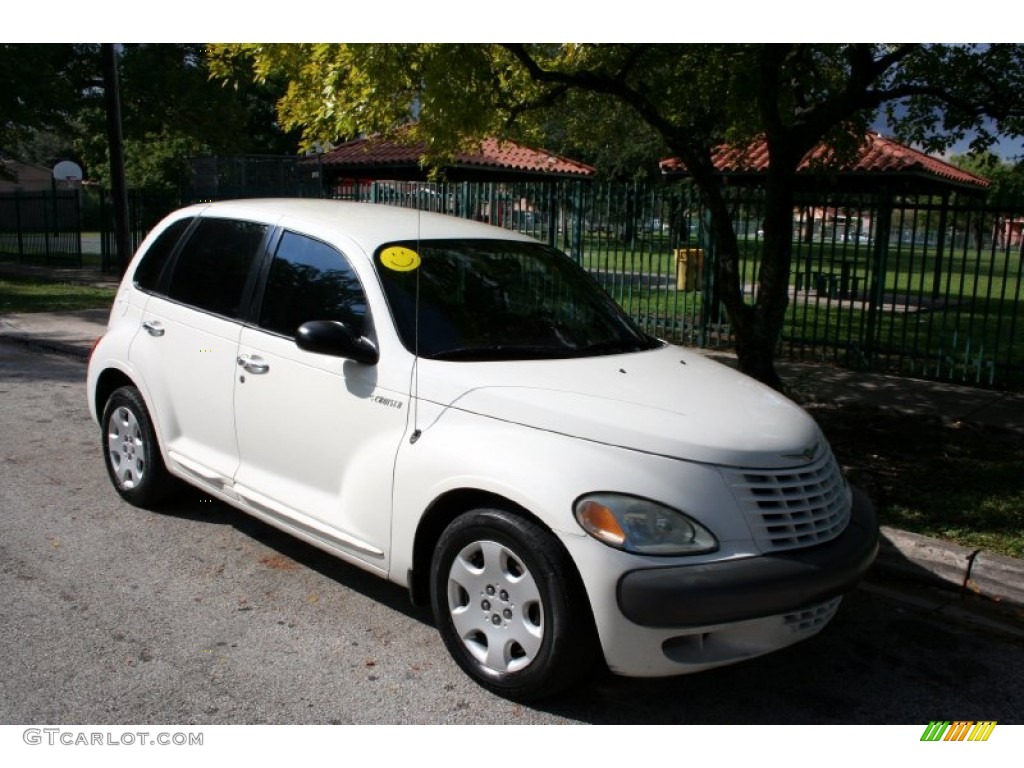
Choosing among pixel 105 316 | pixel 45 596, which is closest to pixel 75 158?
pixel 105 316

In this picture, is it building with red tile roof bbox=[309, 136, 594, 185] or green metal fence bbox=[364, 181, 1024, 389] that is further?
Result: building with red tile roof bbox=[309, 136, 594, 185]

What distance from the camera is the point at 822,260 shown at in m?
11.9

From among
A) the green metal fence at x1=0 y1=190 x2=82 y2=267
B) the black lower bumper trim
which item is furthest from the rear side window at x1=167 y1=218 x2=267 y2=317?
the green metal fence at x1=0 y1=190 x2=82 y2=267

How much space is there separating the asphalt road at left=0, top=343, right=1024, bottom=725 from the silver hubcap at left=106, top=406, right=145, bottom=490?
1.04 feet

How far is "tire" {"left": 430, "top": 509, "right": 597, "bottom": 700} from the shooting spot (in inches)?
131

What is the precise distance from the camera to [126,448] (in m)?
5.56

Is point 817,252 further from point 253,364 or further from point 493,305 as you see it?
point 253,364

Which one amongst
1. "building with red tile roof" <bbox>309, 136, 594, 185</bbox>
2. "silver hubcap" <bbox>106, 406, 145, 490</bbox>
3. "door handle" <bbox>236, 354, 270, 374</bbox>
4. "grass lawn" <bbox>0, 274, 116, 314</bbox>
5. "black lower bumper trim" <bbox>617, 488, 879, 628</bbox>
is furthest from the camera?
"building with red tile roof" <bbox>309, 136, 594, 185</bbox>

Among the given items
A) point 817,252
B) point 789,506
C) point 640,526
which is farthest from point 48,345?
point 789,506

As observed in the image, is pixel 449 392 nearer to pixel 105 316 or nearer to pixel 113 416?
pixel 113 416

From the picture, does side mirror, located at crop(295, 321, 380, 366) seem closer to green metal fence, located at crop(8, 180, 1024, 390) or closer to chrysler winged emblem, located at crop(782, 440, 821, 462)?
chrysler winged emblem, located at crop(782, 440, 821, 462)

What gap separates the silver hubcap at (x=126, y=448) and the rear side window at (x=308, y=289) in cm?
135

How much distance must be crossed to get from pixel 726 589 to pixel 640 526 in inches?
13.7

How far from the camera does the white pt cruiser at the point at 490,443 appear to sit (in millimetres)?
3285
